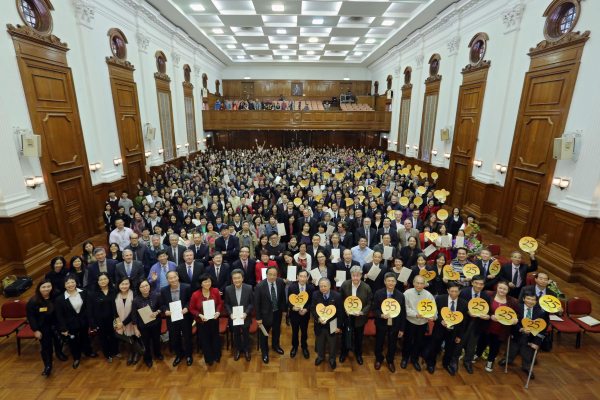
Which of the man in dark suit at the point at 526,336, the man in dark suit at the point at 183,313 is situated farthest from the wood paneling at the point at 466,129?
the man in dark suit at the point at 183,313

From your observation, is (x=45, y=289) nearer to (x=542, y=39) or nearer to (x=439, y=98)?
(x=542, y=39)

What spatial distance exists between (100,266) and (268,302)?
3.16 metres

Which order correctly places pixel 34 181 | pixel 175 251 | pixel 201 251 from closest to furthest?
pixel 175 251, pixel 201 251, pixel 34 181

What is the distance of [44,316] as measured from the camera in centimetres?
438

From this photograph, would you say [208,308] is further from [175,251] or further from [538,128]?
[538,128]

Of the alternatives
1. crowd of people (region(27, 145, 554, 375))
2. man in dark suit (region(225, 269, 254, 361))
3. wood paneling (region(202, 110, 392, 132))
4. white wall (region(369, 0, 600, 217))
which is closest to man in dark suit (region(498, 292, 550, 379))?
crowd of people (region(27, 145, 554, 375))

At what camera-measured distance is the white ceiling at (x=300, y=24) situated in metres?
13.0

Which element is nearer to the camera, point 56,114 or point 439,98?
point 56,114

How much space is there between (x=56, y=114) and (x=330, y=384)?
9361 millimetres

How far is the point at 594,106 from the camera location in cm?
675

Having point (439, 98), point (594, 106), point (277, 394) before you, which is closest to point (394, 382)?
point (277, 394)

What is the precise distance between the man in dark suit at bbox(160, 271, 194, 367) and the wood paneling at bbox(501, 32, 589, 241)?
911 cm

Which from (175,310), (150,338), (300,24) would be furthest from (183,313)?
(300,24)

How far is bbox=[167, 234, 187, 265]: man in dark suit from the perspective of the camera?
585cm
